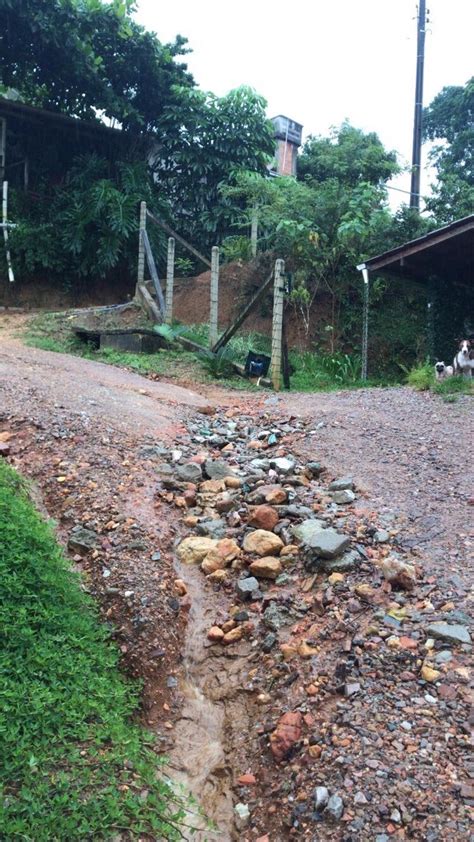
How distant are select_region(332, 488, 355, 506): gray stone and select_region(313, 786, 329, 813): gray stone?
7.02ft

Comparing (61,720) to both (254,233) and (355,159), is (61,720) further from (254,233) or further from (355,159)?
(355,159)

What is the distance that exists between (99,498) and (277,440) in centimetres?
206

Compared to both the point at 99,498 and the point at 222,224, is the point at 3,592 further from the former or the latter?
the point at 222,224

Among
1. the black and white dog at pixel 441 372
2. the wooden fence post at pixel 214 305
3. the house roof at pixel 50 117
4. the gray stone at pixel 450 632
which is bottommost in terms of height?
the gray stone at pixel 450 632

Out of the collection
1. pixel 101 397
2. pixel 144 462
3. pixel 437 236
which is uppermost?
pixel 437 236

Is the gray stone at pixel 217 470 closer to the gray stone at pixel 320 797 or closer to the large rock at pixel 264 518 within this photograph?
the large rock at pixel 264 518

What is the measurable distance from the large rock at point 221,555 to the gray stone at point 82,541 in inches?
26.9

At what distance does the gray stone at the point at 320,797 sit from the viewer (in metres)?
2.35

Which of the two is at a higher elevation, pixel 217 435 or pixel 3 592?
pixel 217 435

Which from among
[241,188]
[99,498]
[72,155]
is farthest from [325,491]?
[72,155]

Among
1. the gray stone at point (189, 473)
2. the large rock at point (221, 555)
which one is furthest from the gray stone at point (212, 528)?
the gray stone at point (189, 473)

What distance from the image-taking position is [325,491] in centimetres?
454

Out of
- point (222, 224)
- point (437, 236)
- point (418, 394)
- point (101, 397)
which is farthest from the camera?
point (222, 224)

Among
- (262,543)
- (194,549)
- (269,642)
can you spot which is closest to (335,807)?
(269,642)
